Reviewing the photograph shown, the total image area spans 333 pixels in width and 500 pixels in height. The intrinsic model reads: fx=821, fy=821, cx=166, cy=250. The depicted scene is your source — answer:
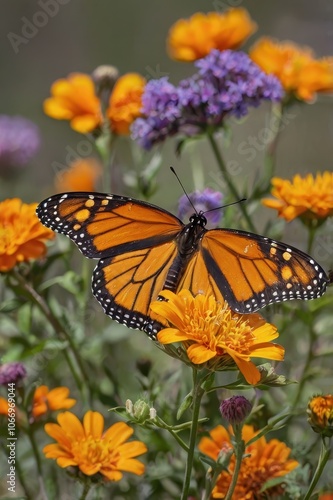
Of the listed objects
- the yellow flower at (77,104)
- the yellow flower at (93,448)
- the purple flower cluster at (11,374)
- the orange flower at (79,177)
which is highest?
the yellow flower at (77,104)

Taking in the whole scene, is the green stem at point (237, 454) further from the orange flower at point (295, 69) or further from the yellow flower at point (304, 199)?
the orange flower at point (295, 69)

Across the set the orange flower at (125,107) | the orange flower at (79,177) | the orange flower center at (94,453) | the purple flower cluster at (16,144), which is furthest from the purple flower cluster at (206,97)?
the purple flower cluster at (16,144)

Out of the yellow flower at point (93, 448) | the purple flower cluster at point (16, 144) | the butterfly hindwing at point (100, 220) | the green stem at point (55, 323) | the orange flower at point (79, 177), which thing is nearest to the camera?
the yellow flower at point (93, 448)

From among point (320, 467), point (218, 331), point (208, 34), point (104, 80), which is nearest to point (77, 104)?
point (104, 80)

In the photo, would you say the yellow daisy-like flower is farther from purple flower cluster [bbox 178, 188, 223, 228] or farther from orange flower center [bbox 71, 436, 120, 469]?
purple flower cluster [bbox 178, 188, 223, 228]

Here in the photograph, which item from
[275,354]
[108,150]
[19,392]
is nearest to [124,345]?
[108,150]

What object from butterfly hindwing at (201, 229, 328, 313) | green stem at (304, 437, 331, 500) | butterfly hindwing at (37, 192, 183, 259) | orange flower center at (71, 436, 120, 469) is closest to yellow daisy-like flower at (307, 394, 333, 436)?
green stem at (304, 437, 331, 500)
